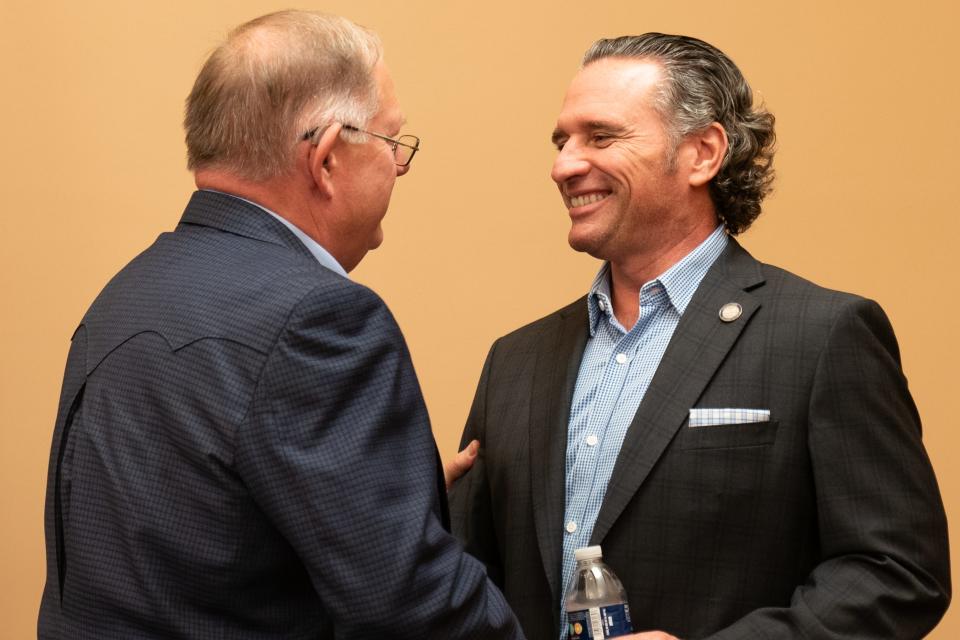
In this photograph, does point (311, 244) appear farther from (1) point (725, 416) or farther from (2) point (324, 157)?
(1) point (725, 416)

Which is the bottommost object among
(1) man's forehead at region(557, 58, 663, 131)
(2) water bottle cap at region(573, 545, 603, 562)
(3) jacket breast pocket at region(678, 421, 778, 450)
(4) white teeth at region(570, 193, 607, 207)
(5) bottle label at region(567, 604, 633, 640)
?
(5) bottle label at region(567, 604, 633, 640)

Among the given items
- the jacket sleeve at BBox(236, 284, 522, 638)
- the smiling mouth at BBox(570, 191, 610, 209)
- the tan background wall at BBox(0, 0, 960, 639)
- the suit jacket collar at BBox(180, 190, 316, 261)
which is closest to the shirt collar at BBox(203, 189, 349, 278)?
the suit jacket collar at BBox(180, 190, 316, 261)

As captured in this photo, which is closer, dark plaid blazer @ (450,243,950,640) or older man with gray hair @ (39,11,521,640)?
older man with gray hair @ (39,11,521,640)

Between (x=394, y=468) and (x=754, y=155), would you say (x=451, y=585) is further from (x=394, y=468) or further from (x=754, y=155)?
(x=754, y=155)

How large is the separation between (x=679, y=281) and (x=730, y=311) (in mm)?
119

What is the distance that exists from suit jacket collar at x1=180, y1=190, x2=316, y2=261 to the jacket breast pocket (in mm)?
648

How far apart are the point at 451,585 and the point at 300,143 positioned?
56cm

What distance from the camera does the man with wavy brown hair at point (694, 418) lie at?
70.2 inches

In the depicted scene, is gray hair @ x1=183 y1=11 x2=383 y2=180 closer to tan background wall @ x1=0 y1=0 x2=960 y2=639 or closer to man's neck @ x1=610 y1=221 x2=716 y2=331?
man's neck @ x1=610 y1=221 x2=716 y2=331

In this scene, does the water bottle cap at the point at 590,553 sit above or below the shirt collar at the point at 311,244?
below

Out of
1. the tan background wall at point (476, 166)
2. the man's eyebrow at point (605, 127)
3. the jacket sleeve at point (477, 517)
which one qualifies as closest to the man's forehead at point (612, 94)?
the man's eyebrow at point (605, 127)

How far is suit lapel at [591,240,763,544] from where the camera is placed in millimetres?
1845

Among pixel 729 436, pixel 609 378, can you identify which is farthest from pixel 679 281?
pixel 729 436

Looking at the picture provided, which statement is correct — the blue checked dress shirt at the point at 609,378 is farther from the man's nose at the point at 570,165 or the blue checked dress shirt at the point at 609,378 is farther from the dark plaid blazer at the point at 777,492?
the man's nose at the point at 570,165
